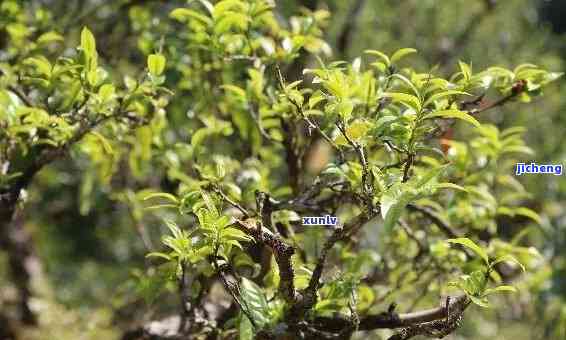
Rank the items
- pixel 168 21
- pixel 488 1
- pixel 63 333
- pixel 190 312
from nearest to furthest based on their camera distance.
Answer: pixel 190 312
pixel 168 21
pixel 63 333
pixel 488 1

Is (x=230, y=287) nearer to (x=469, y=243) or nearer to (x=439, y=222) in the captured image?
(x=469, y=243)

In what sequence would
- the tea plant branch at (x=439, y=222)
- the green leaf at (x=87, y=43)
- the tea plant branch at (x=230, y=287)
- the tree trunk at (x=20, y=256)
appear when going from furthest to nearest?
1. the tree trunk at (x=20, y=256)
2. the tea plant branch at (x=439, y=222)
3. the green leaf at (x=87, y=43)
4. the tea plant branch at (x=230, y=287)

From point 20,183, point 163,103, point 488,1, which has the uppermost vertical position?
point 488,1

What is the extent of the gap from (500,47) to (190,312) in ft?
13.1

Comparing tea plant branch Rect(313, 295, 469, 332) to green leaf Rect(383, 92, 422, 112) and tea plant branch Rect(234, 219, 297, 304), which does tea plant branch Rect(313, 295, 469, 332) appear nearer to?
tea plant branch Rect(234, 219, 297, 304)

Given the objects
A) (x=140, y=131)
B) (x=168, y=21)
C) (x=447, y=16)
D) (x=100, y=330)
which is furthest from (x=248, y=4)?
(x=447, y=16)

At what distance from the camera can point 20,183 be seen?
78.2 inches

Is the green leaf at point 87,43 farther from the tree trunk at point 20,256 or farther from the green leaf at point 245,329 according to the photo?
the tree trunk at point 20,256

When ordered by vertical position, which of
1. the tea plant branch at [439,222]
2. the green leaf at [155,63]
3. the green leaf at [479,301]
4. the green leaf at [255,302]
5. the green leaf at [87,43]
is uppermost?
the green leaf at [87,43]

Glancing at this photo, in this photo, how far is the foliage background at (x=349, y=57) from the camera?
10.6 ft

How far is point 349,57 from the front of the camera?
4.22 metres

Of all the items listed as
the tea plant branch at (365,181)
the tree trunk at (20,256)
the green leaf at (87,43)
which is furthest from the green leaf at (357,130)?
the tree trunk at (20,256)

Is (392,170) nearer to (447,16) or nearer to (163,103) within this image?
(163,103)

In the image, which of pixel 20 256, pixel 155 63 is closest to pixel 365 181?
pixel 155 63
